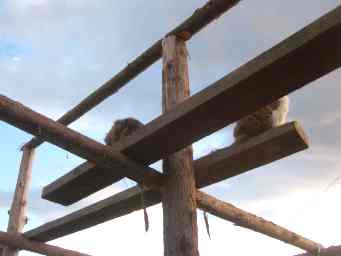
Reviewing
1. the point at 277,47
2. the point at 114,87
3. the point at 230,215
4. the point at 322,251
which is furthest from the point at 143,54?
the point at 322,251

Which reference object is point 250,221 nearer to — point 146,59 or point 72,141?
point 146,59

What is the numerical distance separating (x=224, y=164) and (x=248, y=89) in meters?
0.89

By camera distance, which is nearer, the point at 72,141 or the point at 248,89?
the point at 248,89

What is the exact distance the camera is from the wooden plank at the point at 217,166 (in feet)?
9.02

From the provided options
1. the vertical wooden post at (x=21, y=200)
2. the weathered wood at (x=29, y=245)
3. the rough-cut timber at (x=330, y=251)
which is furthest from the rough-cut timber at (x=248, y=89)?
the vertical wooden post at (x=21, y=200)

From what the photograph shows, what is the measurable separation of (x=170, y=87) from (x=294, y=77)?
1.35 meters

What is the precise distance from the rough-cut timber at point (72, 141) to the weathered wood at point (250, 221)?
50cm

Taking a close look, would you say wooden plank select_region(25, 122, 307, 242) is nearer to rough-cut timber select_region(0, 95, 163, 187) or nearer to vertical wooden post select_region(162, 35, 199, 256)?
vertical wooden post select_region(162, 35, 199, 256)

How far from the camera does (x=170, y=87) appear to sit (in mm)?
3389

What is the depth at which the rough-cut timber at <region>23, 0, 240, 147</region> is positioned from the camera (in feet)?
11.3

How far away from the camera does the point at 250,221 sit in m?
3.74

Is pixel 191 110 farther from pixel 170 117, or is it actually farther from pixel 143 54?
pixel 143 54

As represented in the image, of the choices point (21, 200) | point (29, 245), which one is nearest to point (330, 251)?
point (29, 245)

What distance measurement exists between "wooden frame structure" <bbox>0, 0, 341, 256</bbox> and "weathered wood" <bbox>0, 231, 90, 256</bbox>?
49cm
